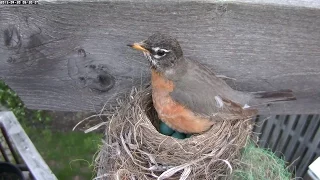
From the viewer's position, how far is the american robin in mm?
1588

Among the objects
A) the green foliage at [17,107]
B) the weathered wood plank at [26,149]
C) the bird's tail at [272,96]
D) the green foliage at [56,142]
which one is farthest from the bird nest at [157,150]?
the green foliage at [17,107]

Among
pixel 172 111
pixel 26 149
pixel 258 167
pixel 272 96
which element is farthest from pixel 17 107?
pixel 272 96

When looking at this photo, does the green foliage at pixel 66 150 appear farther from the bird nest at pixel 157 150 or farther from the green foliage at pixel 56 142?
the bird nest at pixel 157 150

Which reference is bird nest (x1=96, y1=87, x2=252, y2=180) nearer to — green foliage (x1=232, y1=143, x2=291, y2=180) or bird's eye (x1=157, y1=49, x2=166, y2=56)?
green foliage (x1=232, y1=143, x2=291, y2=180)

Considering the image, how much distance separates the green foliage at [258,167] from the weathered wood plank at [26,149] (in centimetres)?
140

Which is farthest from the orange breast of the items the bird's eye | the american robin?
the bird's eye

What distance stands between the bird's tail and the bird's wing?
0.07 meters

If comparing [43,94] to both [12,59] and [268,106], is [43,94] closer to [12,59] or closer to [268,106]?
[12,59]

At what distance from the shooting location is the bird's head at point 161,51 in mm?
1372

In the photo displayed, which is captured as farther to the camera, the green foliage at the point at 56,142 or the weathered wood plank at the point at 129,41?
the green foliage at the point at 56,142

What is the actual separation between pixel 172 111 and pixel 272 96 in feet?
1.33

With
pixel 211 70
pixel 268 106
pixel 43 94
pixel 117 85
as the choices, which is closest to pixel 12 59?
pixel 43 94

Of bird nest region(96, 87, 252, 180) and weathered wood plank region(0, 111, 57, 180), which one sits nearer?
bird nest region(96, 87, 252, 180)

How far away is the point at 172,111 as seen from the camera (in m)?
1.65
